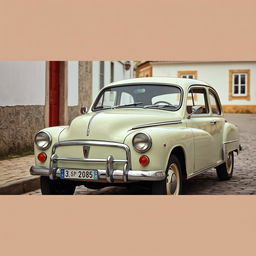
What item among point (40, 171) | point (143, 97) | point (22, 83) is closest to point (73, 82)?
point (22, 83)

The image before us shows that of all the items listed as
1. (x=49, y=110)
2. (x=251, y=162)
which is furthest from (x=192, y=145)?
(x=49, y=110)

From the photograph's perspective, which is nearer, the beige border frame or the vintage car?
the vintage car

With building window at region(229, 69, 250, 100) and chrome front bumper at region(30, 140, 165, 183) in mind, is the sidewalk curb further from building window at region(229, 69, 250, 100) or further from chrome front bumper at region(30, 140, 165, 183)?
building window at region(229, 69, 250, 100)

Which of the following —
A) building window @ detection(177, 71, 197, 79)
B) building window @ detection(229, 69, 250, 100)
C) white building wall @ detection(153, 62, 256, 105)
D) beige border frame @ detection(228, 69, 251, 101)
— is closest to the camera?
beige border frame @ detection(228, 69, 251, 101)

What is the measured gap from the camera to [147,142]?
204 inches

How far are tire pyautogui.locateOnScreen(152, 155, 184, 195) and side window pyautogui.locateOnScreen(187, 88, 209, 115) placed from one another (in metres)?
1.11

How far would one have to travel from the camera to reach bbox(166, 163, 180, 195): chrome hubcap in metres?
5.50

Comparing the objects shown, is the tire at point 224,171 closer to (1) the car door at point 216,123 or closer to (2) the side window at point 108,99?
(1) the car door at point 216,123

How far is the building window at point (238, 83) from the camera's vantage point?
101 ft

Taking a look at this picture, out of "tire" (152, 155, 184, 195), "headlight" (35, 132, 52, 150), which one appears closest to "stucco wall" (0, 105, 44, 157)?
"headlight" (35, 132, 52, 150)

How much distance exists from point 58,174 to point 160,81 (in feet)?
6.90

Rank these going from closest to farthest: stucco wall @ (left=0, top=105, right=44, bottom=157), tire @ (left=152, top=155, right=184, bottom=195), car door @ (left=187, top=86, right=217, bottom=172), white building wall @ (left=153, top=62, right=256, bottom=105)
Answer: tire @ (left=152, top=155, right=184, bottom=195)
car door @ (left=187, top=86, right=217, bottom=172)
stucco wall @ (left=0, top=105, right=44, bottom=157)
white building wall @ (left=153, top=62, right=256, bottom=105)

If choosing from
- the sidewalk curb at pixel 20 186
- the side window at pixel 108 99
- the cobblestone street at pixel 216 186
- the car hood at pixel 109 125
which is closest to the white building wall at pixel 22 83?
the sidewalk curb at pixel 20 186

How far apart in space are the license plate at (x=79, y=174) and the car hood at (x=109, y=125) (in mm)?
383
